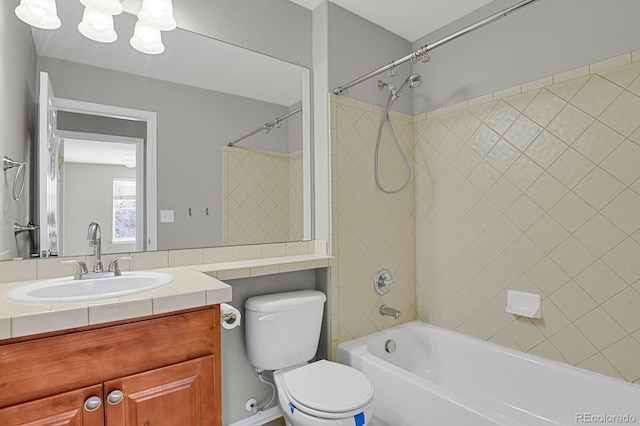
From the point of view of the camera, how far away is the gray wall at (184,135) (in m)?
1.63

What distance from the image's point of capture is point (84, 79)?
156cm

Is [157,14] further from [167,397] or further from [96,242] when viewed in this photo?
[167,397]

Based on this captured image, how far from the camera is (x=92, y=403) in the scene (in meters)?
1.01

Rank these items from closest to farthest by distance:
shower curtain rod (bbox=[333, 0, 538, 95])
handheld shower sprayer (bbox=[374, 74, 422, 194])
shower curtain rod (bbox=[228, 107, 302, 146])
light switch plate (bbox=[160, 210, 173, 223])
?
shower curtain rod (bbox=[333, 0, 538, 95]) < light switch plate (bbox=[160, 210, 173, 223]) < shower curtain rod (bbox=[228, 107, 302, 146]) < handheld shower sprayer (bbox=[374, 74, 422, 194])

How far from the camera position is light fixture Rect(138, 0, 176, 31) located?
1.59 metres

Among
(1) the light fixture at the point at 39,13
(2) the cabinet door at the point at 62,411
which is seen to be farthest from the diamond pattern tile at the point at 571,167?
(1) the light fixture at the point at 39,13

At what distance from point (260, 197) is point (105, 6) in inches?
44.3

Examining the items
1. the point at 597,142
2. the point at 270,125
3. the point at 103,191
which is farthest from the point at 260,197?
the point at 597,142

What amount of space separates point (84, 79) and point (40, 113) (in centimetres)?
25

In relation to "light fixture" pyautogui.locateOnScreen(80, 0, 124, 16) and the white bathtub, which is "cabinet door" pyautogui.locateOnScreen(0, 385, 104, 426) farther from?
"light fixture" pyautogui.locateOnScreen(80, 0, 124, 16)

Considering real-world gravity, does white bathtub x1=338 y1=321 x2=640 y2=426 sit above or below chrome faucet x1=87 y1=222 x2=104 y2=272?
below

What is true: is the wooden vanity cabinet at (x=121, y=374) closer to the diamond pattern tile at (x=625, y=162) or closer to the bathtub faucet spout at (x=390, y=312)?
the bathtub faucet spout at (x=390, y=312)

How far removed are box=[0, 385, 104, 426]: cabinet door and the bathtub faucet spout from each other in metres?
1.56

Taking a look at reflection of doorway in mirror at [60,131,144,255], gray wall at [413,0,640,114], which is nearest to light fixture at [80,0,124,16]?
reflection of doorway in mirror at [60,131,144,255]
